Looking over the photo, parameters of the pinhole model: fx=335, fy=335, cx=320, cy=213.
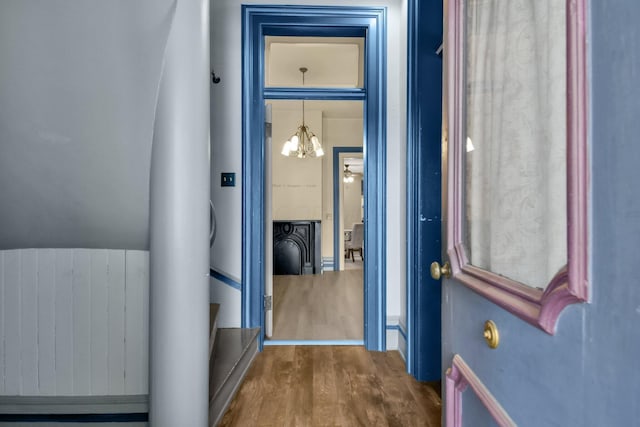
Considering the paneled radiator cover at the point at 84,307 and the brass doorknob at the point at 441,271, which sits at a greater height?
the brass doorknob at the point at 441,271

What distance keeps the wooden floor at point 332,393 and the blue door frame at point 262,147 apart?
0.27 metres

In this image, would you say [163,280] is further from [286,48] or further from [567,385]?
[286,48]

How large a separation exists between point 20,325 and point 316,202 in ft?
15.0

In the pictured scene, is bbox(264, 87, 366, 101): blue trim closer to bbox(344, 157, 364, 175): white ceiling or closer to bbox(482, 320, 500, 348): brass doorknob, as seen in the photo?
bbox(482, 320, 500, 348): brass doorknob

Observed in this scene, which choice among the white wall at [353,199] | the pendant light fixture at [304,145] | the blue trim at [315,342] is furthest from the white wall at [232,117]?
the white wall at [353,199]

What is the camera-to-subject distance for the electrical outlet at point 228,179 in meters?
2.50

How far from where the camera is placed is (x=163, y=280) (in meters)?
1.29

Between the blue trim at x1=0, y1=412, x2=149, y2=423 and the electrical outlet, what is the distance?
1.49m

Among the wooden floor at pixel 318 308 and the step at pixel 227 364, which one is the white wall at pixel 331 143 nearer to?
the wooden floor at pixel 318 308

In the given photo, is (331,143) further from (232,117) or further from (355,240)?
(232,117)

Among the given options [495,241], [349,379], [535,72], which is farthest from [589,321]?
[349,379]

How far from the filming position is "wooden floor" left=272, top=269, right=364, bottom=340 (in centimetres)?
285

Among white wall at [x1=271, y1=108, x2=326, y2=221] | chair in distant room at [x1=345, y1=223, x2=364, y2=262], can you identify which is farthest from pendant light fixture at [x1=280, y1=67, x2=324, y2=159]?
chair in distant room at [x1=345, y1=223, x2=364, y2=262]

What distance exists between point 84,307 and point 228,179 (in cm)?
128
